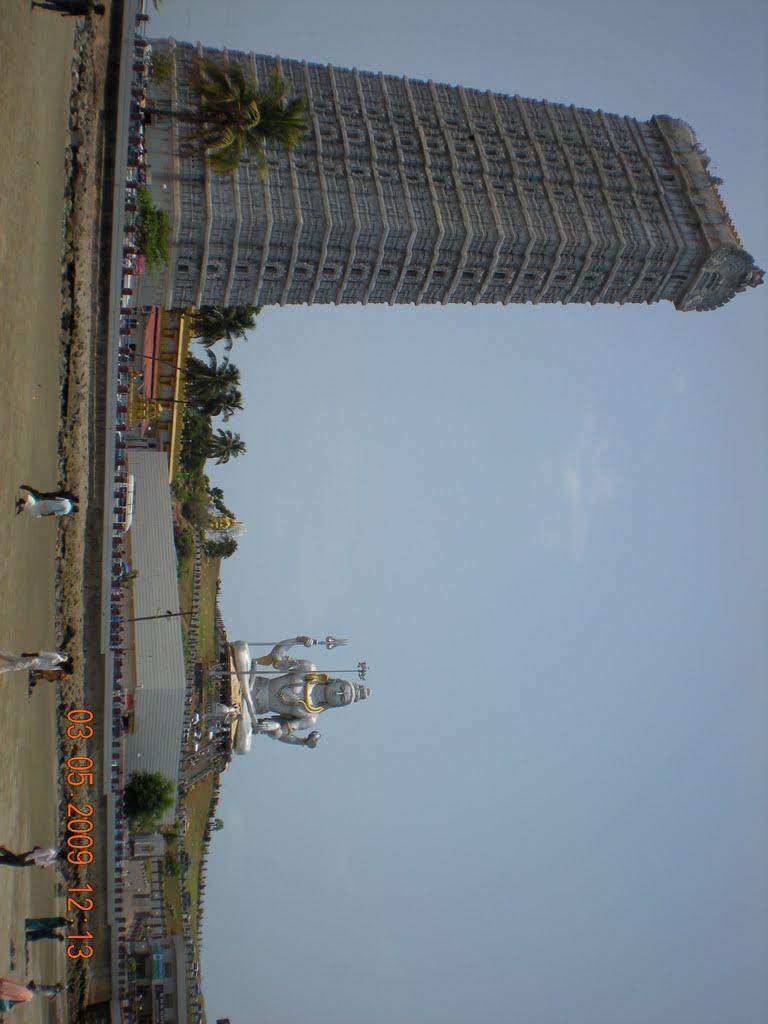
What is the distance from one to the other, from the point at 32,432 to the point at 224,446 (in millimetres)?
43249

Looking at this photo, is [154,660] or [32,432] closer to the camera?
[32,432]

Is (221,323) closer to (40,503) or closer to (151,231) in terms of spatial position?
(151,231)

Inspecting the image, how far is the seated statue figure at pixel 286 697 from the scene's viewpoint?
185 ft

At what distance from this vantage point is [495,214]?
5794 centimetres

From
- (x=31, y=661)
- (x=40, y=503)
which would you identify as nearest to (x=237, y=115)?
(x=40, y=503)

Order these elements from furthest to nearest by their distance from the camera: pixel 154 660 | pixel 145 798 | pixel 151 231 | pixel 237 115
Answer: pixel 154 660
pixel 151 231
pixel 145 798
pixel 237 115

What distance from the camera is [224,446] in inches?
2874

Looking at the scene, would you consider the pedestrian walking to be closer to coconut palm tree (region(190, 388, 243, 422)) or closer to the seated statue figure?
the seated statue figure

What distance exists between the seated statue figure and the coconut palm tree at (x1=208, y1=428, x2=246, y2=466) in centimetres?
2001

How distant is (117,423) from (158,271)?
16392 millimetres

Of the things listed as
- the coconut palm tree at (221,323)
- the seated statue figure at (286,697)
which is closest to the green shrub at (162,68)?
the coconut palm tree at (221,323)

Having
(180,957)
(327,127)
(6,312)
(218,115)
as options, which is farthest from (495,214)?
(180,957)

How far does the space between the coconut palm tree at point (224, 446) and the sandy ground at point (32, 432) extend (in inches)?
1487

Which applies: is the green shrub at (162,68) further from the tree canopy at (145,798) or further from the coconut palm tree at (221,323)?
the tree canopy at (145,798)
